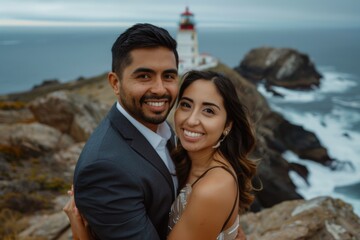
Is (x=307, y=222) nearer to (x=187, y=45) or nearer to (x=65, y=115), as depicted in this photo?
(x=65, y=115)

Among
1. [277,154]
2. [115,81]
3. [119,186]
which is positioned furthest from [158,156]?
[277,154]

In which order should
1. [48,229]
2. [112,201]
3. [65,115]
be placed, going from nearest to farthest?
[112,201]
[48,229]
[65,115]

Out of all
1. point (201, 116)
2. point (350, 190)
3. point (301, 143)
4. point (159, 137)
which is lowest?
point (350, 190)

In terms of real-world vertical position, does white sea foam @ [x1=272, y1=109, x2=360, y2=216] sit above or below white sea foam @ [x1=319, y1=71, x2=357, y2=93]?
above

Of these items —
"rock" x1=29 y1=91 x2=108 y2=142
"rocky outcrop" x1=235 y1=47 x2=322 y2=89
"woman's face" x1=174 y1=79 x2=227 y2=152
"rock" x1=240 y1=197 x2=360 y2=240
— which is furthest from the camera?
"rocky outcrop" x1=235 y1=47 x2=322 y2=89

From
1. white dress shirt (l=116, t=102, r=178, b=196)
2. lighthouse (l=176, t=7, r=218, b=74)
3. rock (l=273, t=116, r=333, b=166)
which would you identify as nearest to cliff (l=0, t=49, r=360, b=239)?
white dress shirt (l=116, t=102, r=178, b=196)

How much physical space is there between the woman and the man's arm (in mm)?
440

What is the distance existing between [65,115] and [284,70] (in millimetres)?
41504

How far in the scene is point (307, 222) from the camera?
16.8ft

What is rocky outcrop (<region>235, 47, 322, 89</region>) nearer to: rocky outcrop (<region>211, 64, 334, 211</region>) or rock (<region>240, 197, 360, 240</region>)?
rocky outcrop (<region>211, 64, 334, 211</region>)

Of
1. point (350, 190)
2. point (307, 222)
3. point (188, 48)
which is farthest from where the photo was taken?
point (188, 48)

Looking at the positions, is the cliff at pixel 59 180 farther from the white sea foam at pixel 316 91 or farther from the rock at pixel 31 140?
the white sea foam at pixel 316 91

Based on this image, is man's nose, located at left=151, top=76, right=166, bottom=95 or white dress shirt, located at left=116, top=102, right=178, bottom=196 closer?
man's nose, located at left=151, top=76, right=166, bottom=95

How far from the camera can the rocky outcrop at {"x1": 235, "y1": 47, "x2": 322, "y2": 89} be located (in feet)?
163
